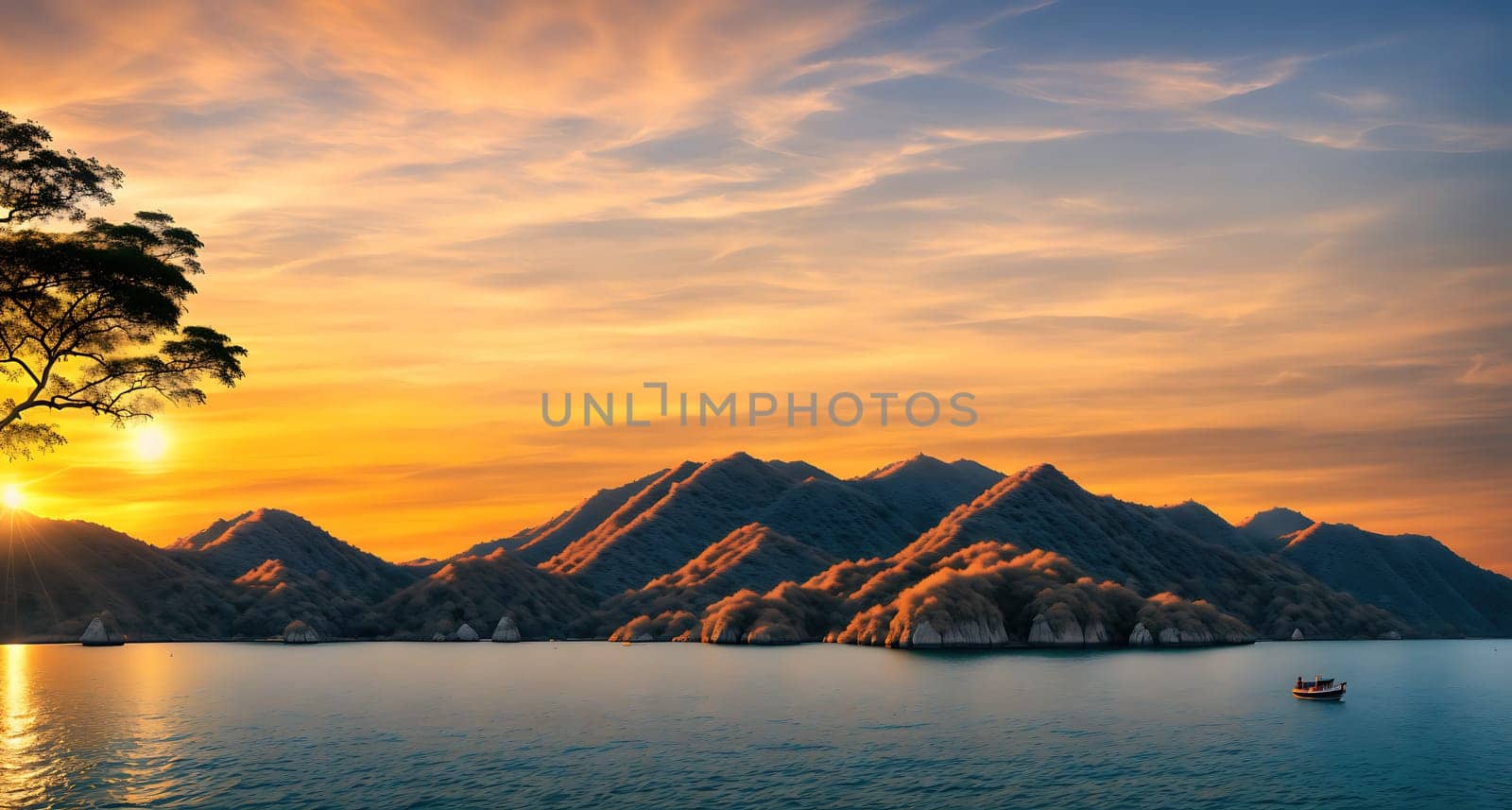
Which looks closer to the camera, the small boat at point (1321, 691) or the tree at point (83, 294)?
the tree at point (83, 294)

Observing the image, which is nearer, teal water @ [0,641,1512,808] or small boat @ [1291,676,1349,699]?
teal water @ [0,641,1512,808]

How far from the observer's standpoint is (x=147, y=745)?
292ft

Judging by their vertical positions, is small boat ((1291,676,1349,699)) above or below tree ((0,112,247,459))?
below

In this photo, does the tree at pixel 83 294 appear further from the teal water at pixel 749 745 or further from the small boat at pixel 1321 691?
the small boat at pixel 1321 691

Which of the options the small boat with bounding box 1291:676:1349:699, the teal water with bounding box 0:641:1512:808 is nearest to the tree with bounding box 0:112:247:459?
the teal water with bounding box 0:641:1512:808

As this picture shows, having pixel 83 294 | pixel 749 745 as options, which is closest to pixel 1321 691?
pixel 749 745

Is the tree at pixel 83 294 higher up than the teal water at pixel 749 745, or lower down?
higher up

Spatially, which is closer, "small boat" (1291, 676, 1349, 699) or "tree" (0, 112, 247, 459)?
"tree" (0, 112, 247, 459)

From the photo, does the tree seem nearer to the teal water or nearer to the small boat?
the teal water

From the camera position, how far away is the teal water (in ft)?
228

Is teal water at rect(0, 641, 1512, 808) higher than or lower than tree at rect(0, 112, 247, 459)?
lower

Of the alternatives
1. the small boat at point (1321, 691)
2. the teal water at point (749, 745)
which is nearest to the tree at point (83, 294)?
the teal water at point (749, 745)

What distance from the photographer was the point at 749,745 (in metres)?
91.6

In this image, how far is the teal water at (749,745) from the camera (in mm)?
69438
